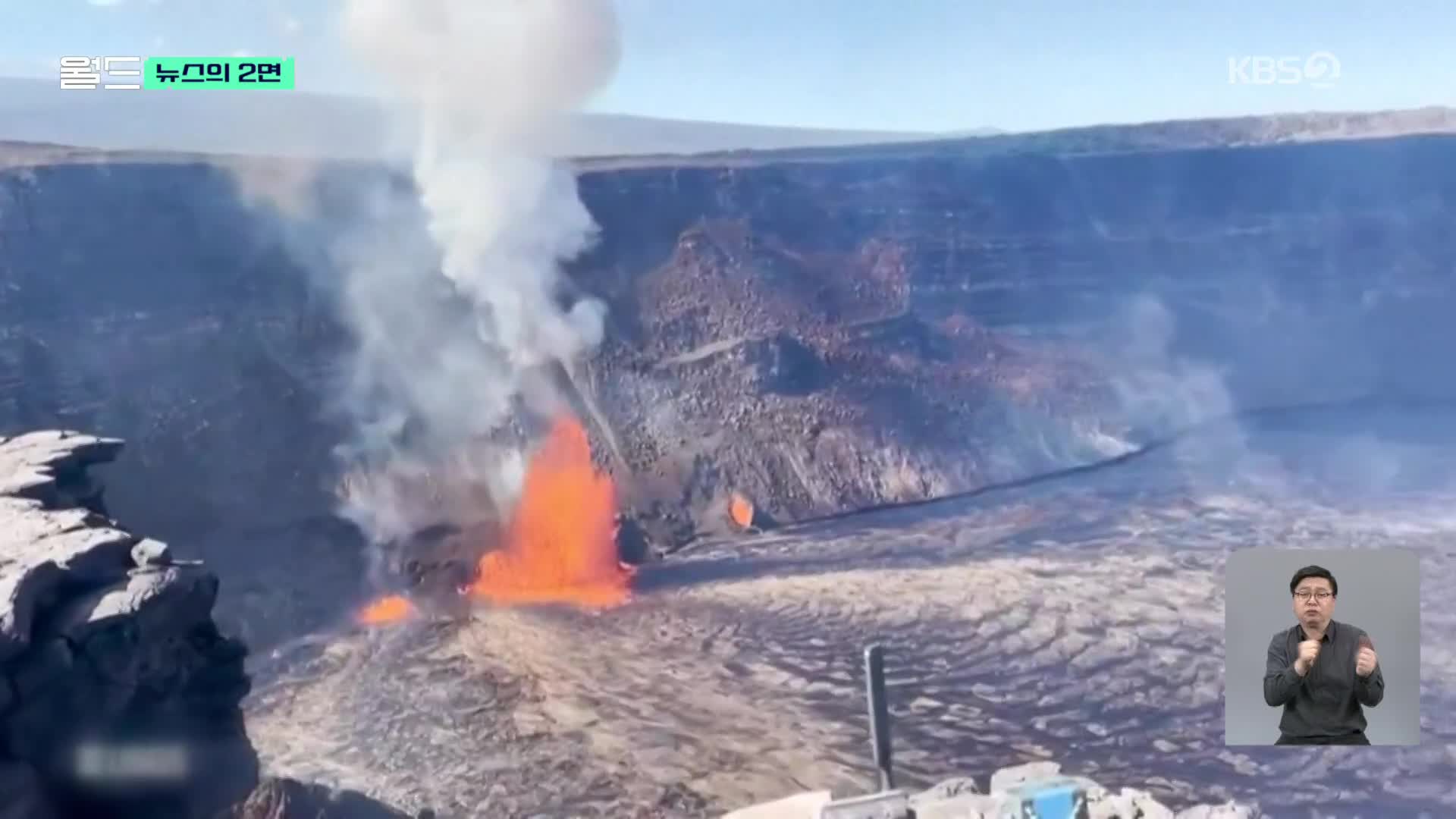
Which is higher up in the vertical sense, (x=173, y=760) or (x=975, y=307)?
(x=975, y=307)

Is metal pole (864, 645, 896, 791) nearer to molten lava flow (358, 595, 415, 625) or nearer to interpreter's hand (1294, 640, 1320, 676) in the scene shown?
interpreter's hand (1294, 640, 1320, 676)

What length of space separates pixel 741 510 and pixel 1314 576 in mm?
5138

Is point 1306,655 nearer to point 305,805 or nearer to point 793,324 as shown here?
point 305,805

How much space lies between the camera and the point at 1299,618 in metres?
6.45

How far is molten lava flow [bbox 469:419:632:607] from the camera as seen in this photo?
9.60m

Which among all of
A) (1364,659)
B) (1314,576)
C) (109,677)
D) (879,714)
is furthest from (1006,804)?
(109,677)

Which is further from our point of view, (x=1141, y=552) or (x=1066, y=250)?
(x=1066, y=250)

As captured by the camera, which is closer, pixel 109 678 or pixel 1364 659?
pixel 1364 659

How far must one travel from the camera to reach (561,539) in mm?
10016

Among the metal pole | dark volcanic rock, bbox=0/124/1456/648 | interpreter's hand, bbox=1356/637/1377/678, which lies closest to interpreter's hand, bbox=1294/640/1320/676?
interpreter's hand, bbox=1356/637/1377/678

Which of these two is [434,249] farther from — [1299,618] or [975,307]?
[1299,618]

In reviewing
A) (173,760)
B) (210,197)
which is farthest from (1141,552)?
(210,197)

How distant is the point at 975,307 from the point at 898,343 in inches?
38.4

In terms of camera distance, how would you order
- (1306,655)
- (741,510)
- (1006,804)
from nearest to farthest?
(1006,804)
(1306,655)
(741,510)
